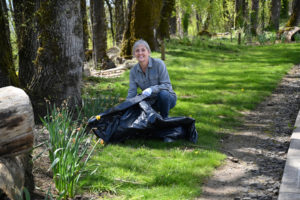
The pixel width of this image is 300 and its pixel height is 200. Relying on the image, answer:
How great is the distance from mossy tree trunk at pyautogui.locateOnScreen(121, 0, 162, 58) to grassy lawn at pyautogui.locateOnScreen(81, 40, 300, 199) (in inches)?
44.0

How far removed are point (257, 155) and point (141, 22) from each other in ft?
30.4

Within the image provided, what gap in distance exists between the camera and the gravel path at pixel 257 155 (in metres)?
3.70

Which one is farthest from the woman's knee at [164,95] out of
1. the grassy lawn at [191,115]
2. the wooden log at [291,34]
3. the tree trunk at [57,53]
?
the wooden log at [291,34]

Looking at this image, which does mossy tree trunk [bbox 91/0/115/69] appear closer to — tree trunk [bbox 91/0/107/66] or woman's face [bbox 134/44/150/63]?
tree trunk [bbox 91/0/107/66]

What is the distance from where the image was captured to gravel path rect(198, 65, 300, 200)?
12.2 feet

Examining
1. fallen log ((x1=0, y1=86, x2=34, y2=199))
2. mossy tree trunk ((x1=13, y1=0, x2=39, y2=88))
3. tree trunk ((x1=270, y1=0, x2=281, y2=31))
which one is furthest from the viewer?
tree trunk ((x1=270, y1=0, x2=281, y2=31))

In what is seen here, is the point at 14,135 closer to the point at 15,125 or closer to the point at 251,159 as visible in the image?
the point at 15,125

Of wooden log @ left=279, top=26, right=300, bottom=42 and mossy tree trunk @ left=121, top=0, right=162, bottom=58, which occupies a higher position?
mossy tree trunk @ left=121, top=0, right=162, bottom=58

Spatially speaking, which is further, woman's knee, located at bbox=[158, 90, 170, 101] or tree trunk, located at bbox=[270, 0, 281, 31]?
tree trunk, located at bbox=[270, 0, 281, 31]

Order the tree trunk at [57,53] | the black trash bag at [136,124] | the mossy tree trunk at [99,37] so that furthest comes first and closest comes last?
the mossy tree trunk at [99,37] → the tree trunk at [57,53] → the black trash bag at [136,124]

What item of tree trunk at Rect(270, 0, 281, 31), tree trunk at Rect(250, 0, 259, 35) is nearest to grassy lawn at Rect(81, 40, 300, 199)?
tree trunk at Rect(250, 0, 259, 35)

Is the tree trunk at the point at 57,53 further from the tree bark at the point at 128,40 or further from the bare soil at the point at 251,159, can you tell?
the tree bark at the point at 128,40

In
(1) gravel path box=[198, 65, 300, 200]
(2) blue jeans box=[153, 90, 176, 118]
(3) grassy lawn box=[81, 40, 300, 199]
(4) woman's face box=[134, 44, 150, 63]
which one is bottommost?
(1) gravel path box=[198, 65, 300, 200]

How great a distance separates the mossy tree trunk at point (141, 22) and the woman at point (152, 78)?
7.89 m
